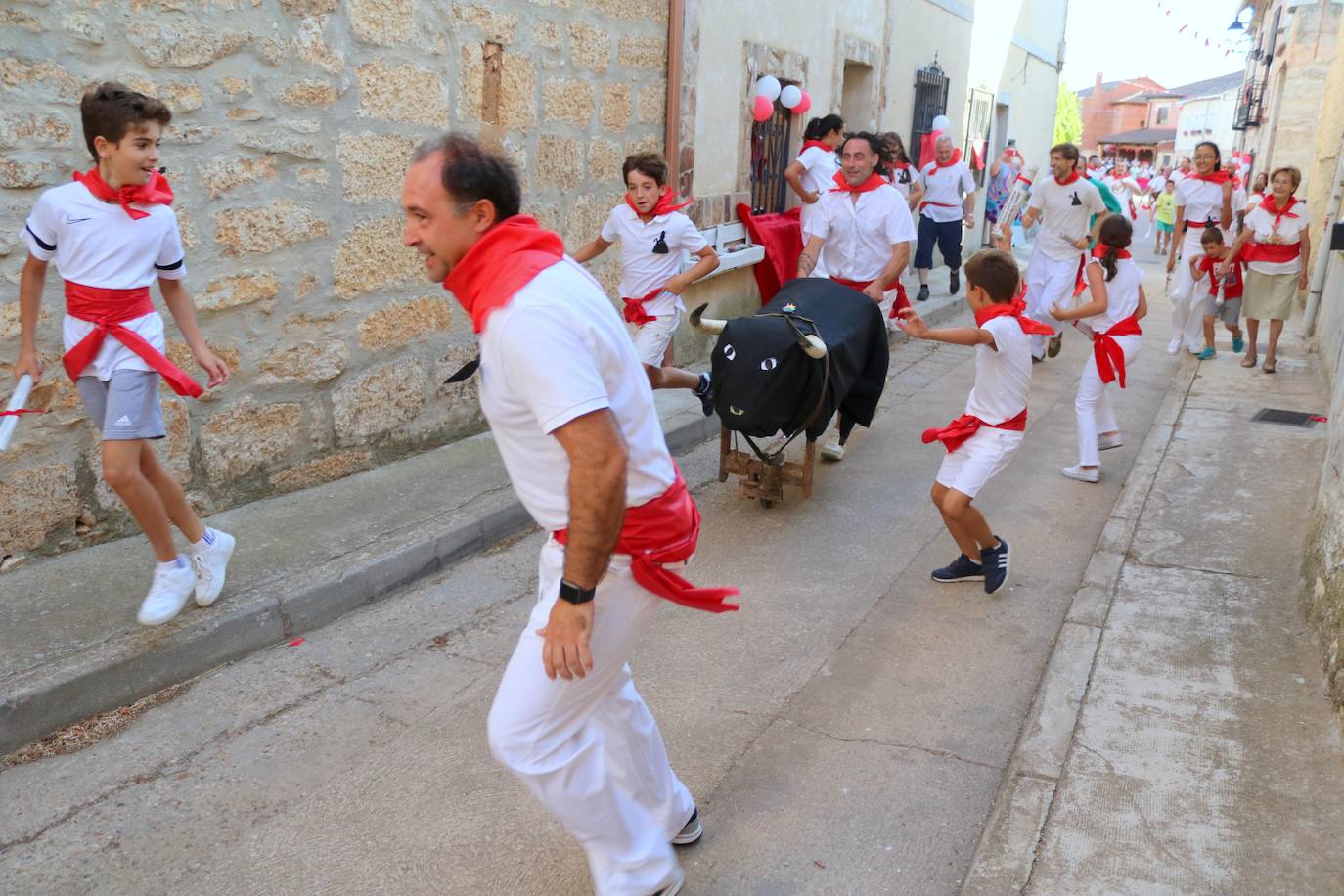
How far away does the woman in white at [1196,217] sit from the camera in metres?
9.46

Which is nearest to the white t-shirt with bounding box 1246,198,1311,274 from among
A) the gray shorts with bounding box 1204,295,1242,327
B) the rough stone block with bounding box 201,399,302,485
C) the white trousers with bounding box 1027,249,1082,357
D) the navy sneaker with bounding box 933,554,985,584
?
the gray shorts with bounding box 1204,295,1242,327

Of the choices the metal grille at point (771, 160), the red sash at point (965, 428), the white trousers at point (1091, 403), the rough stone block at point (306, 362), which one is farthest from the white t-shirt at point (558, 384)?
the metal grille at point (771, 160)

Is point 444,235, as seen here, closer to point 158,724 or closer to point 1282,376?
point 158,724

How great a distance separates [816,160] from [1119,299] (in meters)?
3.82

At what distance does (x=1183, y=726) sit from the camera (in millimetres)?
3373

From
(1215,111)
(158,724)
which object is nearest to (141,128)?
(158,724)

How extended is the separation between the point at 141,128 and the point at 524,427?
89.6 inches

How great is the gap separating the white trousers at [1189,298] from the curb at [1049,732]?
4.80 metres

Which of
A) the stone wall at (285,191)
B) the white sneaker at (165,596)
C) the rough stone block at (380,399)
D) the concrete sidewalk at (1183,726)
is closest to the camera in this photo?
the concrete sidewalk at (1183,726)

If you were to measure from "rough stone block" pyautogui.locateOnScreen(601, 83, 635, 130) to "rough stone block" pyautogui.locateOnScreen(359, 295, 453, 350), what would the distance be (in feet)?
6.29

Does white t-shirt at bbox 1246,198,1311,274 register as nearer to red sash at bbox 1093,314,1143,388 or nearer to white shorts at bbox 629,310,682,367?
red sash at bbox 1093,314,1143,388

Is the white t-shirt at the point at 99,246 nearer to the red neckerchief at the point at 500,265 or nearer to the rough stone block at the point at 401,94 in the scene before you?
the rough stone block at the point at 401,94

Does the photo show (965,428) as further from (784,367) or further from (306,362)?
(306,362)

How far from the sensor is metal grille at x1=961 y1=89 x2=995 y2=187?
53.1ft
